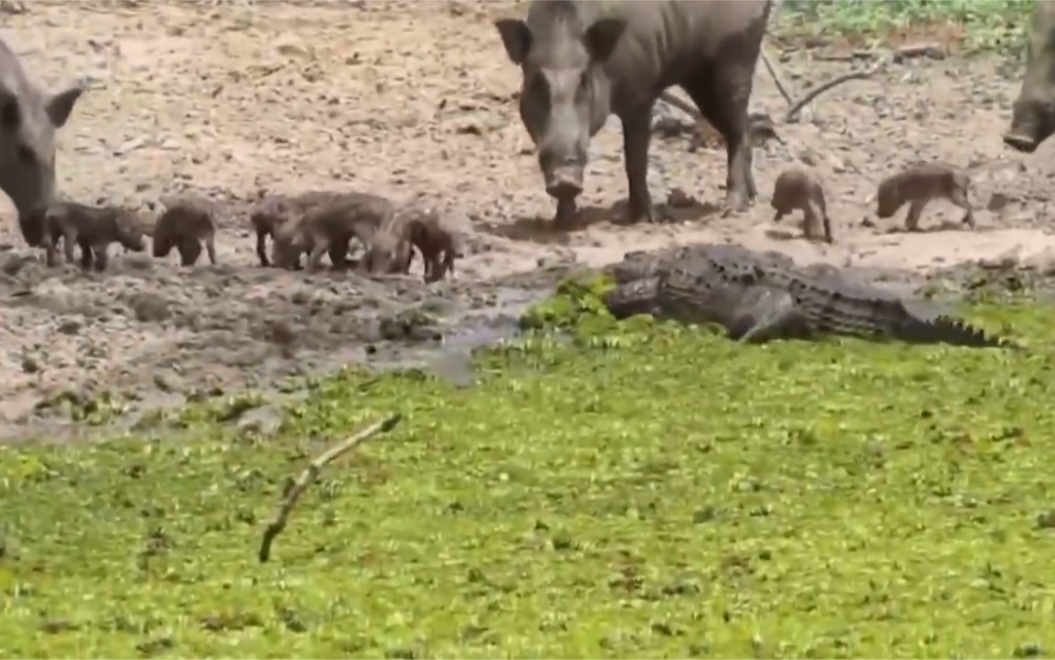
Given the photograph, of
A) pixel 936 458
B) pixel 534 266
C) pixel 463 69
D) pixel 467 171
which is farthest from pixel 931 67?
pixel 936 458

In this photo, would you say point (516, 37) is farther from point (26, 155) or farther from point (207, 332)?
point (207, 332)

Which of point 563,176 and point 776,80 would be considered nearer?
point 563,176

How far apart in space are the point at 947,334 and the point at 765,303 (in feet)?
2.13

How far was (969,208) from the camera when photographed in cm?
1137

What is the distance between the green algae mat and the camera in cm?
400

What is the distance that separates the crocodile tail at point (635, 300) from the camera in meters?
7.96

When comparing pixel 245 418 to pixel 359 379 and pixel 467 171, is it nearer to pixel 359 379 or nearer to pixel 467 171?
pixel 359 379

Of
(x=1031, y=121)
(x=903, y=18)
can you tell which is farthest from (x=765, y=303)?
(x=903, y=18)

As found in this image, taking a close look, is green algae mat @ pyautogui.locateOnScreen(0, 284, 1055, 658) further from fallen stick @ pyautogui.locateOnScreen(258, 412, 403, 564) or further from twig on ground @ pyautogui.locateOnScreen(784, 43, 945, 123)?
twig on ground @ pyautogui.locateOnScreen(784, 43, 945, 123)

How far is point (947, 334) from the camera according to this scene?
734cm

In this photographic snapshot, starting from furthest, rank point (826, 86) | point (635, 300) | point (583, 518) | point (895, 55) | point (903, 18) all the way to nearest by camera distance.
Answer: point (903, 18), point (895, 55), point (826, 86), point (635, 300), point (583, 518)

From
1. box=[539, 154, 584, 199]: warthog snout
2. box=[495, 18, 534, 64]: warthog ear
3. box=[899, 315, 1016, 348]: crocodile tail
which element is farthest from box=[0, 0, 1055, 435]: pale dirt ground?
box=[899, 315, 1016, 348]: crocodile tail

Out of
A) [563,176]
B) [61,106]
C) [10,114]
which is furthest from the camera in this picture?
[563,176]

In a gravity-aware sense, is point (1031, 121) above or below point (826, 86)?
above
